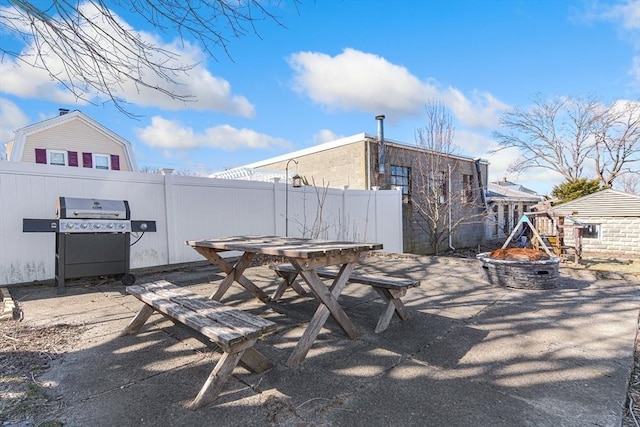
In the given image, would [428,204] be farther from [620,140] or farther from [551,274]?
[620,140]

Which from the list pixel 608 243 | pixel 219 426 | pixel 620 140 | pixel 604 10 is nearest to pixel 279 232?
pixel 219 426

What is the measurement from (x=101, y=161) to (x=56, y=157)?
1426 mm

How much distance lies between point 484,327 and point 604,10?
959cm

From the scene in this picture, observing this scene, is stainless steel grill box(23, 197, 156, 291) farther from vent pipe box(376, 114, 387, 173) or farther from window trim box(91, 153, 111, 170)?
window trim box(91, 153, 111, 170)

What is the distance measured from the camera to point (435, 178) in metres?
12.7

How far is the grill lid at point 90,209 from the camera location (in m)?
4.65

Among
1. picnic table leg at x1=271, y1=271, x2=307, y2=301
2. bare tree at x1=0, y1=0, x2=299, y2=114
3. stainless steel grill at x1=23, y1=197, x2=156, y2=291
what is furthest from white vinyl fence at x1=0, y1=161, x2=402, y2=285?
Result: bare tree at x1=0, y1=0, x2=299, y2=114

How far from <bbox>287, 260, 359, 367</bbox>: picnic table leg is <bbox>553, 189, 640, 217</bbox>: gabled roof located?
11106 millimetres

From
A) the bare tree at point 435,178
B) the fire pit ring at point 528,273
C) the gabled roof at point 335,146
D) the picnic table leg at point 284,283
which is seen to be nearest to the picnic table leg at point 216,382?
the picnic table leg at point 284,283

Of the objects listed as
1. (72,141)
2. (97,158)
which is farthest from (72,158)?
(97,158)

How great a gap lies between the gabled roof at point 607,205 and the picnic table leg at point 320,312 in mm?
11106

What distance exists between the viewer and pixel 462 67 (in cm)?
1003

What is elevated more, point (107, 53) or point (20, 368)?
point (107, 53)

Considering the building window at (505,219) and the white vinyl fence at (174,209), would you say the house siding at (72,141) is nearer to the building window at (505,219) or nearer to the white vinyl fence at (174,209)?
the white vinyl fence at (174,209)
